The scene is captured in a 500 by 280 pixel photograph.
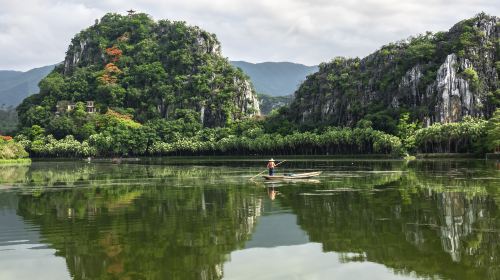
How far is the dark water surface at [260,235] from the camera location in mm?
16641

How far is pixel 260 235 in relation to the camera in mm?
22141

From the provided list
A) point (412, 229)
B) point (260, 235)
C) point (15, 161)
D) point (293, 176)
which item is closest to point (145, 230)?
point (260, 235)

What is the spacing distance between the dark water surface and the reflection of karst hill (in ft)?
0.12

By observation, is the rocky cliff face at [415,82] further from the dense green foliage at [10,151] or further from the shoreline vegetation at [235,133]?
the dense green foliage at [10,151]

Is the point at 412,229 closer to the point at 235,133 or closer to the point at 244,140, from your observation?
the point at 244,140

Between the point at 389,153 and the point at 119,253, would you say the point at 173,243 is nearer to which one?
the point at 119,253

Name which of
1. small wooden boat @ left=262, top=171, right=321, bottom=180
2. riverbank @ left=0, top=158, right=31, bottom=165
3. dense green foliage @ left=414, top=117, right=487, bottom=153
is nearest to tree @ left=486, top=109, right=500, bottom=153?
dense green foliage @ left=414, top=117, right=487, bottom=153

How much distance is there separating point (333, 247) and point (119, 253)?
23.8 ft

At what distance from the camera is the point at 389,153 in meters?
121

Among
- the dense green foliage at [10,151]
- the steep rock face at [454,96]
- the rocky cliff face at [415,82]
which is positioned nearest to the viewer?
the dense green foliage at [10,151]

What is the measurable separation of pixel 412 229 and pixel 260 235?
5.89m

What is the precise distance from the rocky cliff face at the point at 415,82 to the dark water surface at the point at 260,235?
11081 centimetres

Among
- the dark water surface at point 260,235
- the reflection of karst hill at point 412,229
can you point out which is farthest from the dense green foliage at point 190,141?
the dark water surface at point 260,235

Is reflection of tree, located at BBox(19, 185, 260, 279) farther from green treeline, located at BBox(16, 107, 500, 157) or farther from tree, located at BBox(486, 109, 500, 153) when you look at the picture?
green treeline, located at BBox(16, 107, 500, 157)
